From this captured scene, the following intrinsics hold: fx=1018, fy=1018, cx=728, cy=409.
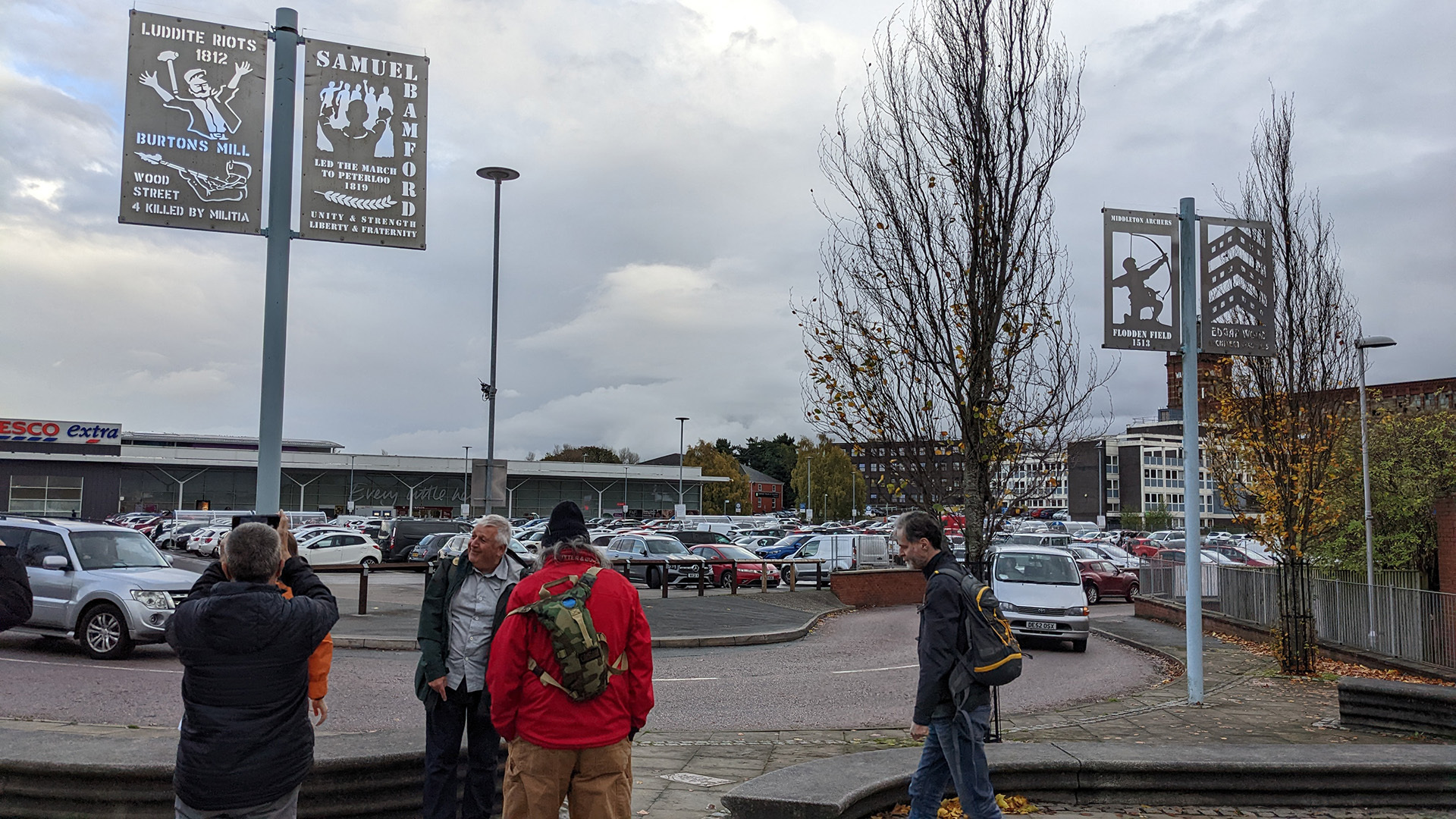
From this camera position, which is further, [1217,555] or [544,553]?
[1217,555]

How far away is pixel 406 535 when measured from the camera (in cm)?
4184

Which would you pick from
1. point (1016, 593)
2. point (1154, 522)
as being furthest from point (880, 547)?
point (1154, 522)

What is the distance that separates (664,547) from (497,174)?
1197 cm

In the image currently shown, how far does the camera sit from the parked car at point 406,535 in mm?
41281

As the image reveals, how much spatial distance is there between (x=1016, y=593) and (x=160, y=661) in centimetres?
1340

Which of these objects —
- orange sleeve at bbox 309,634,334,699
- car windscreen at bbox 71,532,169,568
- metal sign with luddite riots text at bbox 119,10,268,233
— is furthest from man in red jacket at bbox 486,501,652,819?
car windscreen at bbox 71,532,169,568

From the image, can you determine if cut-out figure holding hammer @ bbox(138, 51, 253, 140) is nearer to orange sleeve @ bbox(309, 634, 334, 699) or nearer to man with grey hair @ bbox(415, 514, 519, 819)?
man with grey hair @ bbox(415, 514, 519, 819)

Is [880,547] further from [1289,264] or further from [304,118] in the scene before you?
[304,118]

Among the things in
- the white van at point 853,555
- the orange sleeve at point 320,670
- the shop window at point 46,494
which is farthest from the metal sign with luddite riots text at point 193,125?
the shop window at point 46,494

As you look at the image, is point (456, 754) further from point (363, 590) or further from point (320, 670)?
point (363, 590)

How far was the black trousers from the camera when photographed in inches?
213

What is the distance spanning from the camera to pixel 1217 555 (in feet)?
102

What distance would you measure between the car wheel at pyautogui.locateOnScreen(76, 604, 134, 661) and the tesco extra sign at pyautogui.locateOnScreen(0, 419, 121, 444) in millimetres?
62579

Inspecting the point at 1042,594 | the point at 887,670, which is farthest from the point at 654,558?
the point at 887,670
